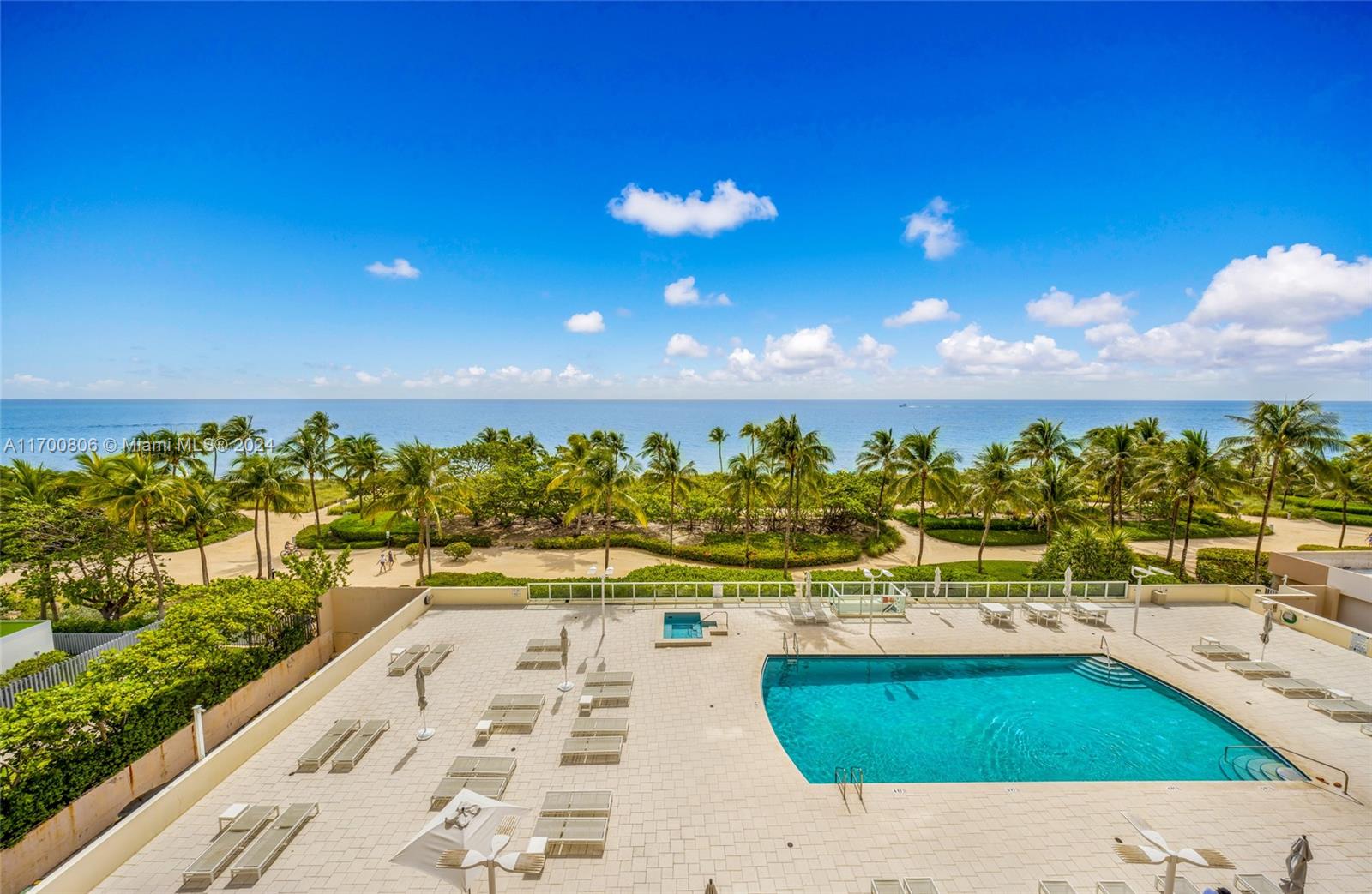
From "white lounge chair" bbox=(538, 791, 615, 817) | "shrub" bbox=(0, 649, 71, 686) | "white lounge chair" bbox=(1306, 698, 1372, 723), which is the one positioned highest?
"white lounge chair" bbox=(1306, 698, 1372, 723)

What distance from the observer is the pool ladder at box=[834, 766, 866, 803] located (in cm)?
1052

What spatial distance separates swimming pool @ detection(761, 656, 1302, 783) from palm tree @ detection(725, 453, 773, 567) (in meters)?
12.7

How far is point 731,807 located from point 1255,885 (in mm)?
7824

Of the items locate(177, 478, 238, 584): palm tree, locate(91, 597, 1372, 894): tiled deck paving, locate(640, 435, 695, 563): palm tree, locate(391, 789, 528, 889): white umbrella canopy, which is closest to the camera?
locate(391, 789, 528, 889): white umbrella canopy

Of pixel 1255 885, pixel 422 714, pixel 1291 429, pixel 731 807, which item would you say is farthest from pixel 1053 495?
pixel 422 714

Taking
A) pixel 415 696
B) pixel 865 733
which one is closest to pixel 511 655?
pixel 415 696

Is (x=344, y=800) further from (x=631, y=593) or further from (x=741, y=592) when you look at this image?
(x=741, y=592)

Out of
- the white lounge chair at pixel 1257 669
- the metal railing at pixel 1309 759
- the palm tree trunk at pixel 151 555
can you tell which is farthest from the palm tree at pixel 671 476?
the metal railing at pixel 1309 759

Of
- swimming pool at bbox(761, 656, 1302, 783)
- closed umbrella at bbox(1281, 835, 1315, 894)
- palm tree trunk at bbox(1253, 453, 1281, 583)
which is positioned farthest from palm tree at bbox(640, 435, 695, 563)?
palm tree trunk at bbox(1253, 453, 1281, 583)

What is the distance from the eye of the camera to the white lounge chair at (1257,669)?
15133mm

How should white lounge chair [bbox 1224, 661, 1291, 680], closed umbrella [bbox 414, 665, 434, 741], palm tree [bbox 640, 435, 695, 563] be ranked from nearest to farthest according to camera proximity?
closed umbrella [bbox 414, 665, 434, 741]
white lounge chair [bbox 1224, 661, 1291, 680]
palm tree [bbox 640, 435, 695, 563]

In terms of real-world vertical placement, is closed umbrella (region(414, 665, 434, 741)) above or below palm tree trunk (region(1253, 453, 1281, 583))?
below

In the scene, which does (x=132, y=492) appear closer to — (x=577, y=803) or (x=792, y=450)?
(x=577, y=803)

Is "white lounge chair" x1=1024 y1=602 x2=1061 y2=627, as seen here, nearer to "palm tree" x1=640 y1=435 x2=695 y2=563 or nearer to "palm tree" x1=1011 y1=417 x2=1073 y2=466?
"palm tree" x1=1011 y1=417 x2=1073 y2=466
